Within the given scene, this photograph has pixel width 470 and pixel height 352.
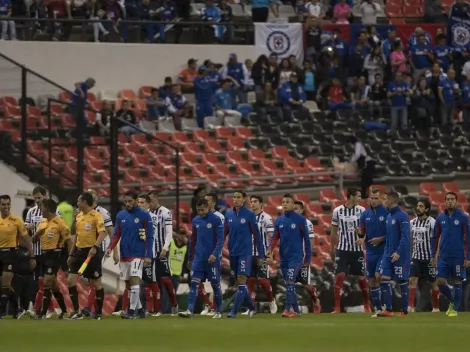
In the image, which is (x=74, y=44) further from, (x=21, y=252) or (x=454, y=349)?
(x=454, y=349)

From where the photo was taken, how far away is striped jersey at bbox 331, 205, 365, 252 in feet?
86.5

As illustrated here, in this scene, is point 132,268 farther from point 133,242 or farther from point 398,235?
point 398,235

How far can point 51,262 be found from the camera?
24.0 metres

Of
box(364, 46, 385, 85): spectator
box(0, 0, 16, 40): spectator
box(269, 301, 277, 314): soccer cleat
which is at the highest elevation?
box(0, 0, 16, 40): spectator

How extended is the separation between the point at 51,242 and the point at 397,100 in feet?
50.6

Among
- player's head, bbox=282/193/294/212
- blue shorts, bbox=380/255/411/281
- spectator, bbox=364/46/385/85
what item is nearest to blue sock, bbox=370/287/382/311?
blue shorts, bbox=380/255/411/281

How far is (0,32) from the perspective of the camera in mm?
34938

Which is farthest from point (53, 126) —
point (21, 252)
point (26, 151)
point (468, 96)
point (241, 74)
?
point (468, 96)

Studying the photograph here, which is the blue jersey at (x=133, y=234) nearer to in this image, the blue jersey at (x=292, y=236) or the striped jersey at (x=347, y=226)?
the blue jersey at (x=292, y=236)

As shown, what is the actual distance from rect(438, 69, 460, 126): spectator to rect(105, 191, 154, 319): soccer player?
1531 cm

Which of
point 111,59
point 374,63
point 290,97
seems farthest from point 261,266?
point 374,63

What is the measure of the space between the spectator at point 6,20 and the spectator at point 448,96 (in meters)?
10.3

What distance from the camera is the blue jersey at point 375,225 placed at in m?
24.6

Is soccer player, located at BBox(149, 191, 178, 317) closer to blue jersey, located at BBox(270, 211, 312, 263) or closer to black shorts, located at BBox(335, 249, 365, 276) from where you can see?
blue jersey, located at BBox(270, 211, 312, 263)
